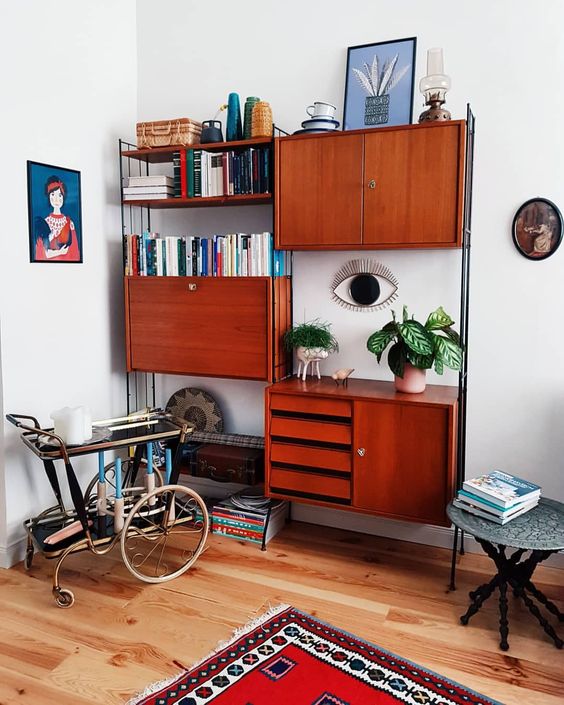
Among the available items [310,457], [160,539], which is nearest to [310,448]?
[310,457]

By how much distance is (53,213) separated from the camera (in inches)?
123

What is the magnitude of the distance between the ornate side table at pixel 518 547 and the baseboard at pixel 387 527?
0.51 meters

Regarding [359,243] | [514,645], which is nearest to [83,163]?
[359,243]

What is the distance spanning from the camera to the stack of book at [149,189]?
3283 millimetres

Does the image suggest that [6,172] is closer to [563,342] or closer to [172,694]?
[172,694]

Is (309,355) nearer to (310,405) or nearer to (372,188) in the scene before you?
(310,405)

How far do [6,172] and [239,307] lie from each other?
1.21 metres

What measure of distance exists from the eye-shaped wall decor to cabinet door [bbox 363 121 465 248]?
0.34m

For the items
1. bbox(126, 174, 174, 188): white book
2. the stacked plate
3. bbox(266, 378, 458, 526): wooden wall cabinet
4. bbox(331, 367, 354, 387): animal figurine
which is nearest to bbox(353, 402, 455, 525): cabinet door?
bbox(266, 378, 458, 526): wooden wall cabinet

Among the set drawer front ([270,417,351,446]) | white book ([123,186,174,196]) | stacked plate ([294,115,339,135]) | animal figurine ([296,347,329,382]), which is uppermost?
stacked plate ([294,115,339,135])

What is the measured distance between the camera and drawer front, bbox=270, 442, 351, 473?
2.93 m

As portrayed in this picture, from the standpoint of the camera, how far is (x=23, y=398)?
301 centimetres

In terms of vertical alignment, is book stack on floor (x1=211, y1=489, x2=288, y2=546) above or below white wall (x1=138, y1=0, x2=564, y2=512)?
below

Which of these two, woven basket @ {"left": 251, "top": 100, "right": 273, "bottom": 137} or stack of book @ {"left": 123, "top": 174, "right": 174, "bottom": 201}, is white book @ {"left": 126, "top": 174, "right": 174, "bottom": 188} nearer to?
stack of book @ {"left": 123, "top": 174, "right": 174, "bottom": 201}
